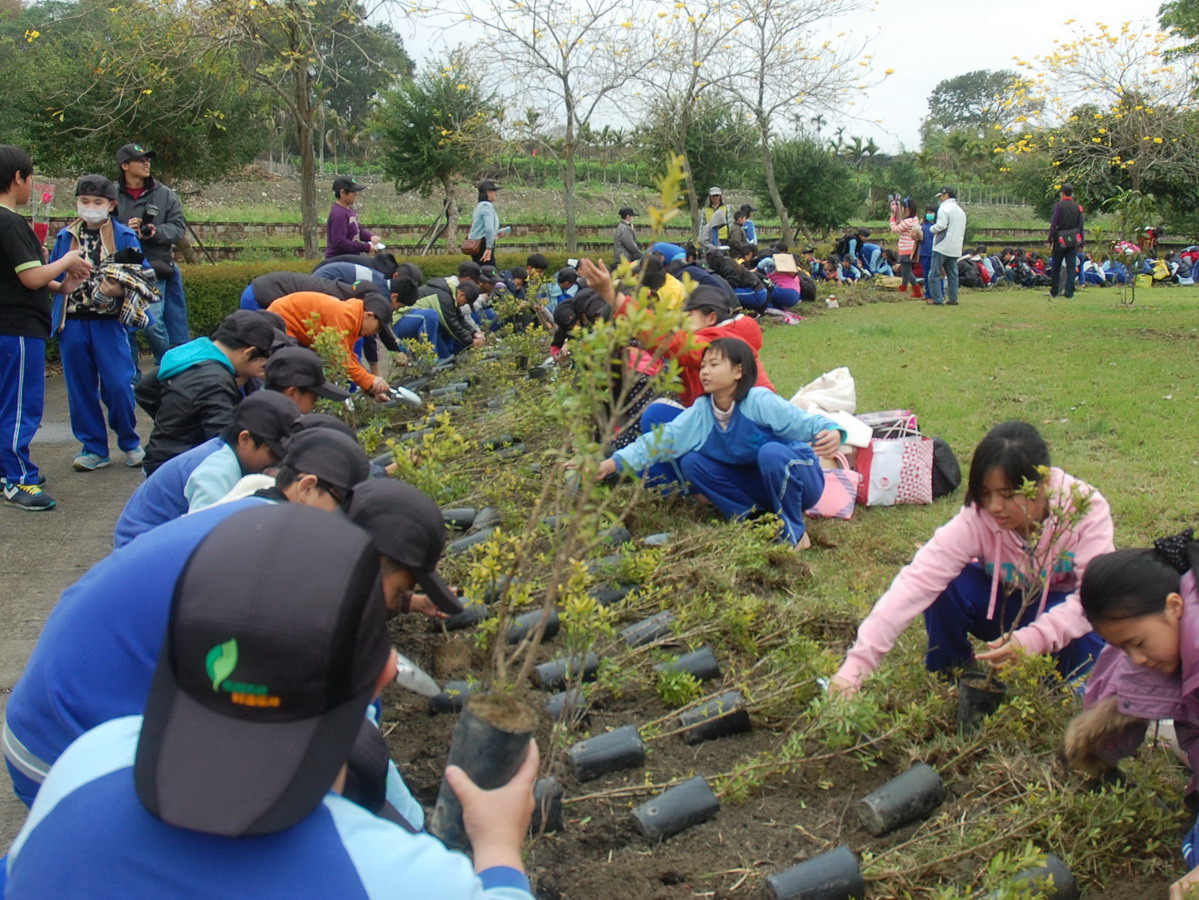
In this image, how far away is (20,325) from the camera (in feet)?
17.1

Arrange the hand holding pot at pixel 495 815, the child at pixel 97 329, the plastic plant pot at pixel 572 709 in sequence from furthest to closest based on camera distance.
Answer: the child at pixel 97 329, the plastic plant pot at pixel 572 709, the hand holding pot at pixel 495 815

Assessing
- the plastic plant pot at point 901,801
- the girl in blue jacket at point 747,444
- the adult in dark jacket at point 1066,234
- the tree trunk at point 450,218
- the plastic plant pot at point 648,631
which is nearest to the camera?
the plastic plant pot at point 901,801

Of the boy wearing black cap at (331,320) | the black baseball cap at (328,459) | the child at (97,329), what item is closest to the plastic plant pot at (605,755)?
the black baseball cap at (328,459)

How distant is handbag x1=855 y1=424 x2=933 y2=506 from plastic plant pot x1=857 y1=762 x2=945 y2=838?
2762 mm

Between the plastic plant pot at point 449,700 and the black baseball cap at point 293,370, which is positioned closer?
the plastic plant pot at point 449,700

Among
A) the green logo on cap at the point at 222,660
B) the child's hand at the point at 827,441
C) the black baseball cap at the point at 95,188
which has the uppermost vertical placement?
the black baseball cap at the point at 95,188

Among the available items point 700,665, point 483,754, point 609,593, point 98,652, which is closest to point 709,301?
point 609,593

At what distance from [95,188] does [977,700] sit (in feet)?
18.5

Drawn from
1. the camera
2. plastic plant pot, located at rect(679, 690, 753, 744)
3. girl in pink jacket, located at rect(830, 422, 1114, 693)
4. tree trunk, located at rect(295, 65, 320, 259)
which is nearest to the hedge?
tree trunk, located at rect(295, 65, 320, 259)

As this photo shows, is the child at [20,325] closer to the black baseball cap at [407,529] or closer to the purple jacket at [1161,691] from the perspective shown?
the black baseball cap at [407,529]

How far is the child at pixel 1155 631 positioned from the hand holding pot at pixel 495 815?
4.65ft

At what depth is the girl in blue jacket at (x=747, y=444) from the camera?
A: 4.55 metres

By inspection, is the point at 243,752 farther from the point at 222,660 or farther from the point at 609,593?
the point at 609,593

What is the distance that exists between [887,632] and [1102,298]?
16639 mm
